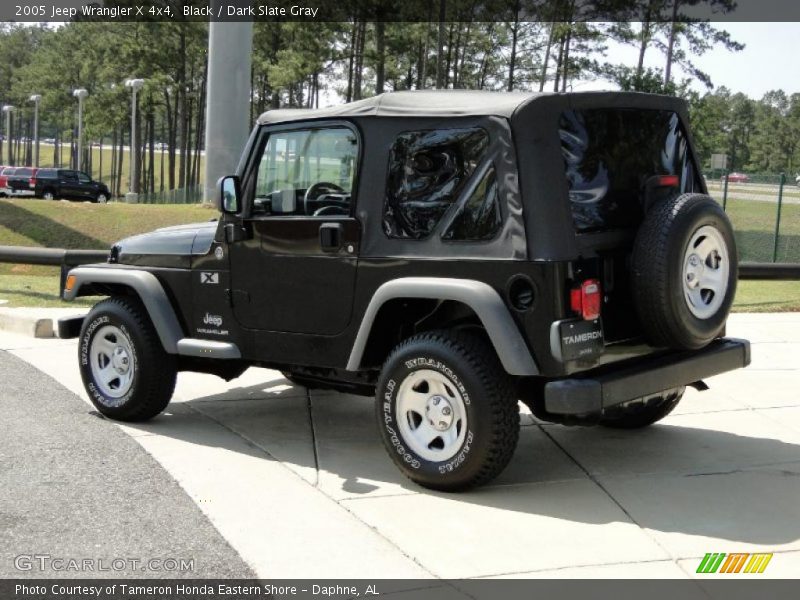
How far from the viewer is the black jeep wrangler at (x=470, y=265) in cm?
509

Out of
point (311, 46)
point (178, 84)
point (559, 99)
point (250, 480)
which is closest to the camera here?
point (559, 99)

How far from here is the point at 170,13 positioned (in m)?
49.6

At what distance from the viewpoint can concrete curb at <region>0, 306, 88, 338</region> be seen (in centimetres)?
1040

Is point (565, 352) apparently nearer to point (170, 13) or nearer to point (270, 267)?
point (270, 267)

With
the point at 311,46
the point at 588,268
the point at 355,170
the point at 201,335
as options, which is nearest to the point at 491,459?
the point at 588,268

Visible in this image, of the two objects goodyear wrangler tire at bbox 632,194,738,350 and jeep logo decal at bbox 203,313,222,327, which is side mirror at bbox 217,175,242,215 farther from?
goodyear wrangler tire at bbox 632,194,738,350

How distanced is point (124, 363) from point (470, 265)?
Answer: 2.87 meters

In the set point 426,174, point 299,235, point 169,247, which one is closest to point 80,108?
point 169,247

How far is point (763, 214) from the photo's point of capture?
2316 centimetres

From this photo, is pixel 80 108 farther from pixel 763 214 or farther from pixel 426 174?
pixel 426 174

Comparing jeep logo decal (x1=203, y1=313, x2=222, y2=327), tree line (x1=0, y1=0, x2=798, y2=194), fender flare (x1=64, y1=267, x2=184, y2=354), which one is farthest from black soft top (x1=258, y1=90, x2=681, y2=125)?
tree line (x1=0, y1=0, x2=798, y2=194)

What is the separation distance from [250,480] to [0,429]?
2.04m

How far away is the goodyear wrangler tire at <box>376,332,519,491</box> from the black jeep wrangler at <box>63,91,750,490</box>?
0.01m

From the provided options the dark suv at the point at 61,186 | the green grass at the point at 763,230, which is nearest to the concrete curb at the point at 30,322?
the green grass at the point at 763,230
